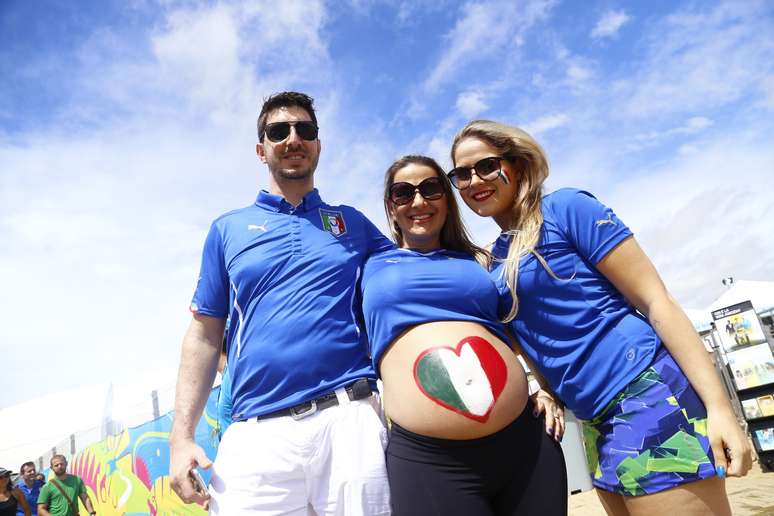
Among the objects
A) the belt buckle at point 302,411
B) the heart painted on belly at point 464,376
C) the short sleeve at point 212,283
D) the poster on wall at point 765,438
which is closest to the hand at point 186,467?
the belt buckle at point 302,411

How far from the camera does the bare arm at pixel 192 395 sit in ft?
6.10

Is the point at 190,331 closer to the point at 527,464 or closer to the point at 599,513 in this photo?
the point at 527,464

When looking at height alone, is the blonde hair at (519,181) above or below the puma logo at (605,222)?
above

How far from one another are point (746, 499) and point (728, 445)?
701cm

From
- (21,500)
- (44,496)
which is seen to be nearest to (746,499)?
(44,496)

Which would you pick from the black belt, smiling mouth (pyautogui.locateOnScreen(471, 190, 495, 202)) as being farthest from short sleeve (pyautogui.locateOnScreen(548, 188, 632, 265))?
the black belt

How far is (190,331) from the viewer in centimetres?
220

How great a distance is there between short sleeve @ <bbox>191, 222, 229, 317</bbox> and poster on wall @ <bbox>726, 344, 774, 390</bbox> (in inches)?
359

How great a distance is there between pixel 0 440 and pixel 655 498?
100 ft

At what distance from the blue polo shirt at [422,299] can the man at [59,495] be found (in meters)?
8.14

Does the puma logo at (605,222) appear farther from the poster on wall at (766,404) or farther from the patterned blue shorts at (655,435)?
the poster on wall at (766,404)

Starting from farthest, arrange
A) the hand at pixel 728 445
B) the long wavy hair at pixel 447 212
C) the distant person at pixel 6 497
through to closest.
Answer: the distant person at pixel 6 497 → the long wavy hair at pixel 447 212 → the hand at pixel 728 445

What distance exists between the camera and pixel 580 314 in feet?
5.92

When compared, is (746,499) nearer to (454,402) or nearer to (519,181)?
(519,181)
